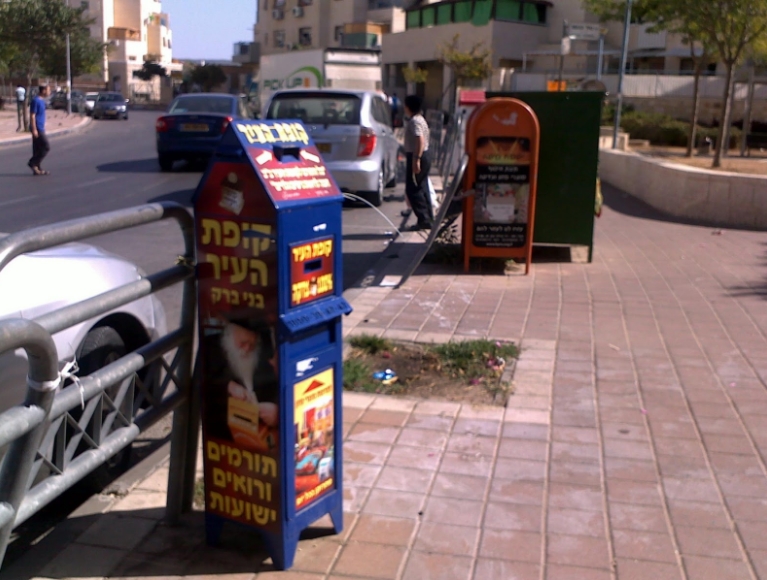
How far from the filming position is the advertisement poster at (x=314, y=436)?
3273 mm

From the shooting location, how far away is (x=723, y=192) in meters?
12.4

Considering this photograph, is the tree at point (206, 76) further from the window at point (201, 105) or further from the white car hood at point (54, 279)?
the white car hood at point (54, 279)

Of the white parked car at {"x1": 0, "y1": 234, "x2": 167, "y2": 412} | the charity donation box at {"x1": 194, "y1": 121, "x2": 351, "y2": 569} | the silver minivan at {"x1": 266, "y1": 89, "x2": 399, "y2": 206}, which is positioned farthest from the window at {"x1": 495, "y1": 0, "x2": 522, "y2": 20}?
the charity donation box at {"x1": 194, "y1": 121, "x2": 351, "y2": 569}

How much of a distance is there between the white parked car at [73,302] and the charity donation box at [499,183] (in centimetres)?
472

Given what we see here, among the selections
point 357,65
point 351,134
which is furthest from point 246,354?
point 357,65

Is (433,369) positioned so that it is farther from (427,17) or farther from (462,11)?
(427,17)

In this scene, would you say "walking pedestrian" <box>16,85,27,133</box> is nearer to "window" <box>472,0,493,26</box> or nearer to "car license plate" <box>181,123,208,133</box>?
"car license plate" <box>181,123,208,133</box>

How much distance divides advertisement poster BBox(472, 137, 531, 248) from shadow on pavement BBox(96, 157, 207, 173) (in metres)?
11.2

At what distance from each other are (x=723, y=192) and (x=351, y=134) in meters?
5.45

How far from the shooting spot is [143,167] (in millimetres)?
19391

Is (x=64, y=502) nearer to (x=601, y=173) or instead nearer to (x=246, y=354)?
(x=246, y=354)

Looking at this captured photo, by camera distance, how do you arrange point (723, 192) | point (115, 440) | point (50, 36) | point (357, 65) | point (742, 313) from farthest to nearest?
point (50, 36) → point (357, 65) → point (723, 192) → point (742, 313) → point (115, 440)

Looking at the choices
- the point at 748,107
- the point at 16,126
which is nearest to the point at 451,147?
the point at 748,107

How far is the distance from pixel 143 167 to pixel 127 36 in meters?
74.1
